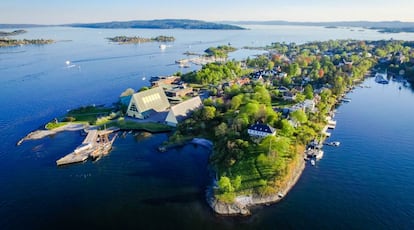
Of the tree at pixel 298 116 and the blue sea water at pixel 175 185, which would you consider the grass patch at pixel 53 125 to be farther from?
the tree at pixel 298 116

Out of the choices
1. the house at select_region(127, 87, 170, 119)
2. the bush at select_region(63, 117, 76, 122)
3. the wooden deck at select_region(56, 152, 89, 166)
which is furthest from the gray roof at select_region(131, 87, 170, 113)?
the wooden deck at select_region(56, 152, 89, 166)

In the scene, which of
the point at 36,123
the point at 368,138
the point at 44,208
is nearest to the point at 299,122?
the point at 368,138

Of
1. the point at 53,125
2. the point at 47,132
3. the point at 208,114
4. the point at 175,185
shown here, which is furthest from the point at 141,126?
the point at 175,185

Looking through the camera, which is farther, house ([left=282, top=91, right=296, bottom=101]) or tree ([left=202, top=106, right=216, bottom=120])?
house ([left=282, top=91, right=296, bottom=101])

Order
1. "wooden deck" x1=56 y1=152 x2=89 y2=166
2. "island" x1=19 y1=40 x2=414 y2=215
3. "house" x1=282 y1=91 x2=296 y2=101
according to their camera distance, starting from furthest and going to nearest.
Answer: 1. "house" x1=282 y1=91 x2=296 y2=101
2. "wooden deck" x1=56 y1=152 x2=89 y2=166
3. "island" x1=19 y1=40 x2=414 y2=215

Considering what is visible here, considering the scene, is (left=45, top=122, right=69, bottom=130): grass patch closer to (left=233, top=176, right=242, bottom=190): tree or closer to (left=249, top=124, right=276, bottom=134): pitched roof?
(left=249, top=124, right=276, bottom=134): pitched roof

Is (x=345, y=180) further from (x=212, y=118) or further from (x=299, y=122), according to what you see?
(x=212, y=118)
